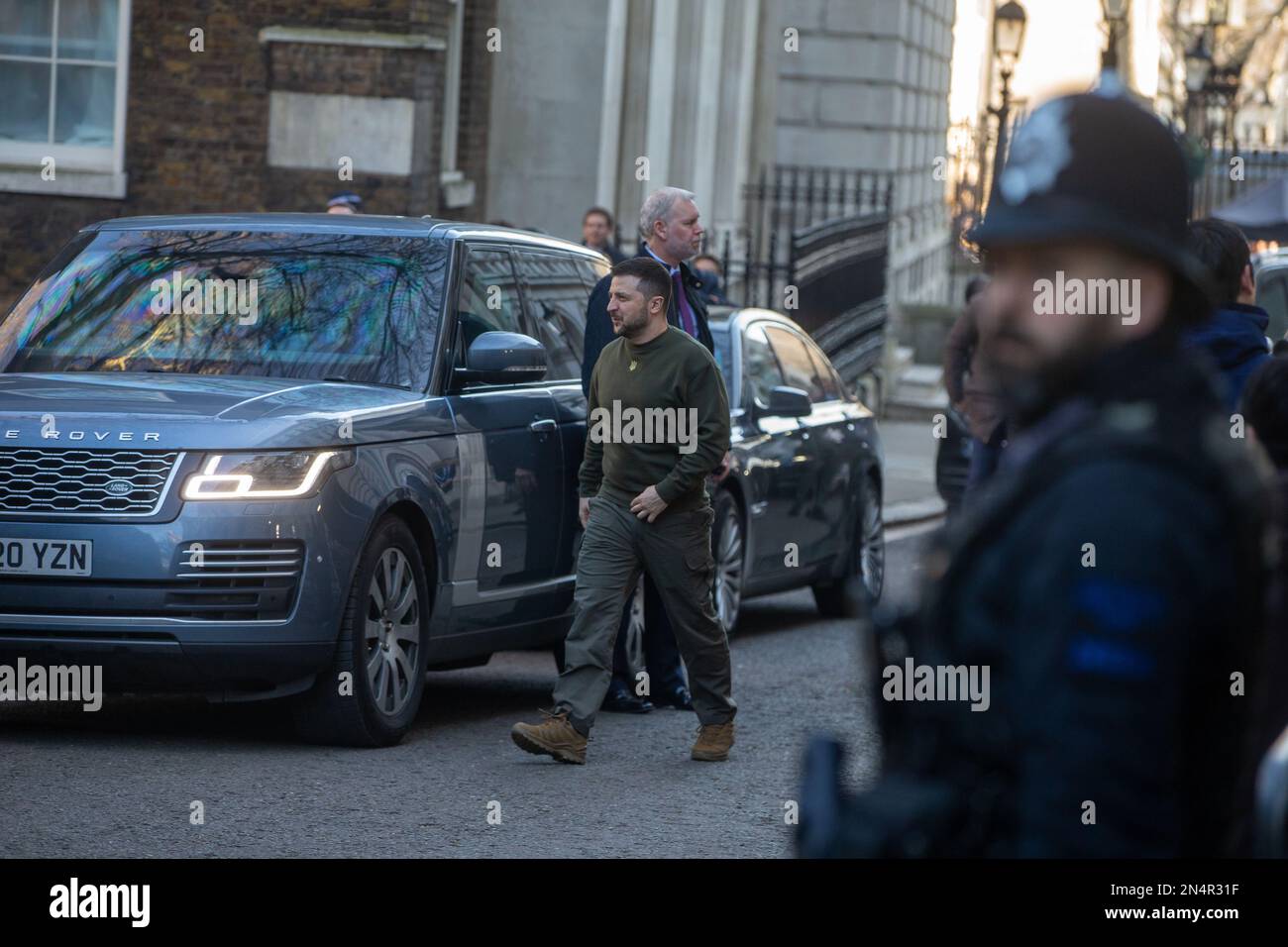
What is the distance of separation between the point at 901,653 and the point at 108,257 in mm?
7172

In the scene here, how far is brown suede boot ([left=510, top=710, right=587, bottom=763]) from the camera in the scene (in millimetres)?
8258

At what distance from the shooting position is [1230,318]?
7.41 metres

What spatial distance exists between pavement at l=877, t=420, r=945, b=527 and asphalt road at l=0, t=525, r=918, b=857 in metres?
9.34

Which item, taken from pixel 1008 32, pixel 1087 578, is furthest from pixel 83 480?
pixel 1008 32

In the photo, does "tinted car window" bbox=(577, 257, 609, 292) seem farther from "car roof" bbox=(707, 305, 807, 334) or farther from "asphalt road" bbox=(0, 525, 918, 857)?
"asphalt road" bbox=(0, 525, 918, 857)

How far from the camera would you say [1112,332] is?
2338 mm

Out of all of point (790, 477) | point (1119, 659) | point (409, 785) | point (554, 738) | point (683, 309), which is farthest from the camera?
point (790, 477)

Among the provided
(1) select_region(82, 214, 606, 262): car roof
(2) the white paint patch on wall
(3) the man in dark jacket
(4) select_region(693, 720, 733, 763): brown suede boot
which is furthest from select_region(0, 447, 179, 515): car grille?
(2) the white paint patch on wall

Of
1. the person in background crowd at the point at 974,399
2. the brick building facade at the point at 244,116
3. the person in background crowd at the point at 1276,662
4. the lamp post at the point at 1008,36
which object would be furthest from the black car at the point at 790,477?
the lamp post at the point at 1008,36

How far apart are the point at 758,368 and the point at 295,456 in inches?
185

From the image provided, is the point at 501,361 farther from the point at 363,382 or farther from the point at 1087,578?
the point at 1087,578
